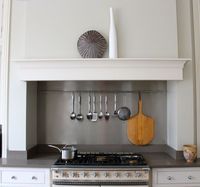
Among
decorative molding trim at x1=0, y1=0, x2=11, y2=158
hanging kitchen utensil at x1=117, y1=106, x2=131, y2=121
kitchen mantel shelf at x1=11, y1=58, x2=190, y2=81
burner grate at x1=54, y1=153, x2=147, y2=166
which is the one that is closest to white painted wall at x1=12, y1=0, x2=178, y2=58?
kitchen mantel shelf at x1=11, y1=58, x2=190, y2=81

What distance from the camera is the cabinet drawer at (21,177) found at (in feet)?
6.66

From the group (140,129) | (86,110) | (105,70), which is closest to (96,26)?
(105,70)

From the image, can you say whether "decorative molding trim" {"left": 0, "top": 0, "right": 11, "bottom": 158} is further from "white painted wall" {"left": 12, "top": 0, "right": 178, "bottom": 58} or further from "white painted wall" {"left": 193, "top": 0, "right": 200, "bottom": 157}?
"white painted wall" {"left": 193, "top": 0, "right": 200, "bottom": 157}

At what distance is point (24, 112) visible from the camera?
224 cm

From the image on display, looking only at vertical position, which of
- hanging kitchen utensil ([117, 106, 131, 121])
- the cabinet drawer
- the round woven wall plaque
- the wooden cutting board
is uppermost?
the round woven wall plaque

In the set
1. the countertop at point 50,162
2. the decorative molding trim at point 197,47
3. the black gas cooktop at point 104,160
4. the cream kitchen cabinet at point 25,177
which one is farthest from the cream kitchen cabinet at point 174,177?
the cream kitchen cabinet at point 25,177

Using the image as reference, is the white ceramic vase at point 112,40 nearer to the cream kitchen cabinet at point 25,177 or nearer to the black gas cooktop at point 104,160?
the black gas cooktop at point 104,160

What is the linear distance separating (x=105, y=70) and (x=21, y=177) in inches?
45.1

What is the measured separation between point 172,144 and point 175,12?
1.23 meters

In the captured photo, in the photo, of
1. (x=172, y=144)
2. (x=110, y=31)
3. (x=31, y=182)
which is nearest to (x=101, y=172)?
(x=31, y=182)

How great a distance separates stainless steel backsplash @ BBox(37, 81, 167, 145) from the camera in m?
2.57

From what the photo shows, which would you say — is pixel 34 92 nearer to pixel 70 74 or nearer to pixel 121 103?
pixel 70 74

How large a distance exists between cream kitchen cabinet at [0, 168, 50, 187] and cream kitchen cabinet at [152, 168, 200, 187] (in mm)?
898

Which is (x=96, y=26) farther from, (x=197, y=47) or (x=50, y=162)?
(x=50, y=162)
